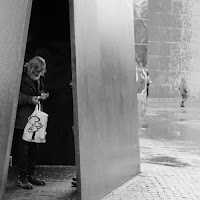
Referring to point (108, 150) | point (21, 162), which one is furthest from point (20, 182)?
point (108, 150)

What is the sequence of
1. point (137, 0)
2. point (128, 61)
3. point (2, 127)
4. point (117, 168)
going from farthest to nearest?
point (137, 0), point (128, 61), point (117, 168), point (2, 127)

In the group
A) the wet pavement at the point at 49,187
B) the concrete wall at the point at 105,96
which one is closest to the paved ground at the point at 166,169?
the concrete wall at the point at 105,96

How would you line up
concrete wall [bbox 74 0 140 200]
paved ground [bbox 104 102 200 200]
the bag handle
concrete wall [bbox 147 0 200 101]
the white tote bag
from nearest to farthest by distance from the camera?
1. concrete wall [bbox 74 0 140 200]
2. the white tote bag
3. the bag handle
4. paved ground [bbox 104 102 200 200]
5. concrete wall [bbox 147 0 200 101]

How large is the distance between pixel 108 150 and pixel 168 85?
3228 cm

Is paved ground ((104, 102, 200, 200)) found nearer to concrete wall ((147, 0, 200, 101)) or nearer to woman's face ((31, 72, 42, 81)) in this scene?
woman's face ((31, 72, 42, 81))

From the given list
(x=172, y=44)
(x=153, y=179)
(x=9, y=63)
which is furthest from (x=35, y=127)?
(x=172, y=44)

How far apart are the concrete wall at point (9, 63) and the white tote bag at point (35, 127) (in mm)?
1099

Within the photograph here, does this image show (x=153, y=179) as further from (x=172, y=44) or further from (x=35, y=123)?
(x=172, y=44)

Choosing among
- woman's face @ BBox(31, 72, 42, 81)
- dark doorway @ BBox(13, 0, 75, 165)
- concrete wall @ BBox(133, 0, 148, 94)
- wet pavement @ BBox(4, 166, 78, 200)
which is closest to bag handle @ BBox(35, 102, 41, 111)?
woman's face @ BBox(31, 72, 42, 81)

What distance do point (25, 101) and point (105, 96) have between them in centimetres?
106

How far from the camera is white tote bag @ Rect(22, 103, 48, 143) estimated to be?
241 inches

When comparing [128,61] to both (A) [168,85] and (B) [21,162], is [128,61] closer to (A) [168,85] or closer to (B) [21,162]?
(B) [21,162]

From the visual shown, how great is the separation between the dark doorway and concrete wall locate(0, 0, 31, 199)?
2.44 metres

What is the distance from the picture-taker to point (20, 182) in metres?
6.36
